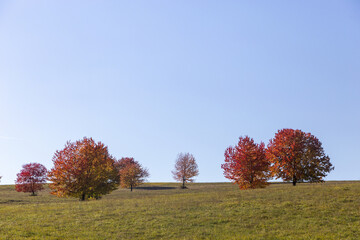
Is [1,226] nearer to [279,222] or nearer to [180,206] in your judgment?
[180,206]

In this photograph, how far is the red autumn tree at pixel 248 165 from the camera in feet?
161

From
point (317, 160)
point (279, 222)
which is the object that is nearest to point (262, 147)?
point (317, 160)

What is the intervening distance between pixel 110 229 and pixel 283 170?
3730cm

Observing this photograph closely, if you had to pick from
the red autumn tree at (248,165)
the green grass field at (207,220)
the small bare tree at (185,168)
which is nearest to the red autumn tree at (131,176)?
the small bare tree at (185,168)

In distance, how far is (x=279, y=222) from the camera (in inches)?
897

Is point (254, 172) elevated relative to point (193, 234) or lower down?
elevated

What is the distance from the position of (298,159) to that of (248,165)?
9377mm

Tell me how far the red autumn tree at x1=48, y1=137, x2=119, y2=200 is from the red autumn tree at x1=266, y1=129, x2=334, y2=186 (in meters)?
28.4

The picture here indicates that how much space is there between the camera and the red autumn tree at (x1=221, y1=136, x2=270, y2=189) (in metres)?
49.2

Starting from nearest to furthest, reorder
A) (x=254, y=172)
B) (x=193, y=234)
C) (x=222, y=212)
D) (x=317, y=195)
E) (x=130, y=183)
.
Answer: (x=193, y=234) → (x=222, y=212) → (x=317, y=195) → (x=254, y=172) → (x=130, y=183)

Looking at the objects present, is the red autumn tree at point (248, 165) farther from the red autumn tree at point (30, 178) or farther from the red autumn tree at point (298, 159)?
the red autumn tree at point (30, 178)

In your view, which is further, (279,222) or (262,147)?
(262,147)

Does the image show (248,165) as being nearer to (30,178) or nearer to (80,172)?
(80,172)

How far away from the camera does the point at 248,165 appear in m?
49.2
